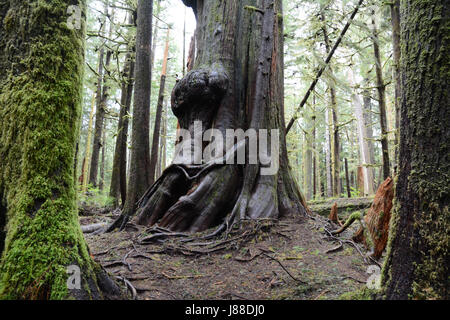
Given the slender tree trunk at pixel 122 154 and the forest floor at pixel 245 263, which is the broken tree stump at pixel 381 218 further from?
the slender tree trunk at pixel 122 154

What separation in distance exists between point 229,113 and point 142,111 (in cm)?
218

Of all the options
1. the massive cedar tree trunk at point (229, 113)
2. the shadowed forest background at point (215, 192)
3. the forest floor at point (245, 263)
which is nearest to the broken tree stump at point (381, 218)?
the shadowed forest background at point (215, 192)

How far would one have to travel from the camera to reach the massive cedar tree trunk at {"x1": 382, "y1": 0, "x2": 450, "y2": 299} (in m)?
1.62

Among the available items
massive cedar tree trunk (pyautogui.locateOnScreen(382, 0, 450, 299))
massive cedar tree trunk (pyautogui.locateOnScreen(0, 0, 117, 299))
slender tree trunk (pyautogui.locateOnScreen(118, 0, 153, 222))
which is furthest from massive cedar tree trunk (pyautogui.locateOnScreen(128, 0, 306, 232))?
massive cedar tree trunk (pyautogui.locateOnScreen(382, 0, 450, 299))

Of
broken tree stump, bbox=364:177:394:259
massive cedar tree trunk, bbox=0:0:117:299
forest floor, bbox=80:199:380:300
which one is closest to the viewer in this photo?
massive cedar tree trunk, bbox=0:0:117:299

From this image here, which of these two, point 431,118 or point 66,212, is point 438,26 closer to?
point 431,118

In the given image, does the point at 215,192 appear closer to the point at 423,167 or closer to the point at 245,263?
the point at 245,263

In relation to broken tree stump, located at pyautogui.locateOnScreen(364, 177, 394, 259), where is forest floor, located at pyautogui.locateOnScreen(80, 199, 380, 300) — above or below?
below

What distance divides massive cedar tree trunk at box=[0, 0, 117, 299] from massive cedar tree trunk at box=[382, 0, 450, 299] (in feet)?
6.94

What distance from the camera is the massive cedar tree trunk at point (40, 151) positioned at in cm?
175

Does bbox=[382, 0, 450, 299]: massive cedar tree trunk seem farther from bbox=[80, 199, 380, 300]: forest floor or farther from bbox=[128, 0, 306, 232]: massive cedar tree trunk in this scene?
bbox=[128, 0, 306, 232]: massive cedar tree trunk

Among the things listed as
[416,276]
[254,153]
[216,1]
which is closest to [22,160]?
[416,276]

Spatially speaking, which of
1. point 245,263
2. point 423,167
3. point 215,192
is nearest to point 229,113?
point 215,192

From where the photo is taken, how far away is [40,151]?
1974mm
